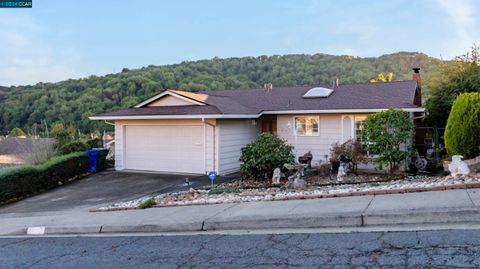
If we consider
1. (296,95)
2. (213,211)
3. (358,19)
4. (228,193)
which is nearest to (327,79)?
(358,19)

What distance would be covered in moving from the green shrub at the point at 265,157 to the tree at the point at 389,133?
9.24 ft

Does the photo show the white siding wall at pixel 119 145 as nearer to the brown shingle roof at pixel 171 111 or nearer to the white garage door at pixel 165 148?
the white garage door at pixel 165 148

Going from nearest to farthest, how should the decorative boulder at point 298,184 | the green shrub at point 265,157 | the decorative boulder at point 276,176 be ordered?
the decorative boulder at point 298,184 → the decorative boulder at point 276,176 → the green shrub at point 265,157

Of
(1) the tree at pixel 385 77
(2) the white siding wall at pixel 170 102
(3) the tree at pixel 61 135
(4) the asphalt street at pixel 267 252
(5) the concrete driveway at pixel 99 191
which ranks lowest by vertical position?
(5) the concrete driveway at pixel 99 191

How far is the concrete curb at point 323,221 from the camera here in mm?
5750

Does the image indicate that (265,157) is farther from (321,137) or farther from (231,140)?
(321,137)

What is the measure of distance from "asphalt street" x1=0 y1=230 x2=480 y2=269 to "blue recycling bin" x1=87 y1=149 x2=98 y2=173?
1126cm

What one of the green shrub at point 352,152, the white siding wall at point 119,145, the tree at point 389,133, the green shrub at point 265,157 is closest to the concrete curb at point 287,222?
the green shrub at point 265,157

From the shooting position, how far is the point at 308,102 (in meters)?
17.7

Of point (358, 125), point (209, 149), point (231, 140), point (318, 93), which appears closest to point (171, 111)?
point (209, 149)

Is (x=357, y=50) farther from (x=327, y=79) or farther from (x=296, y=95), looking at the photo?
(x=296, y=95)

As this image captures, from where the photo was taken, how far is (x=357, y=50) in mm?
38719
